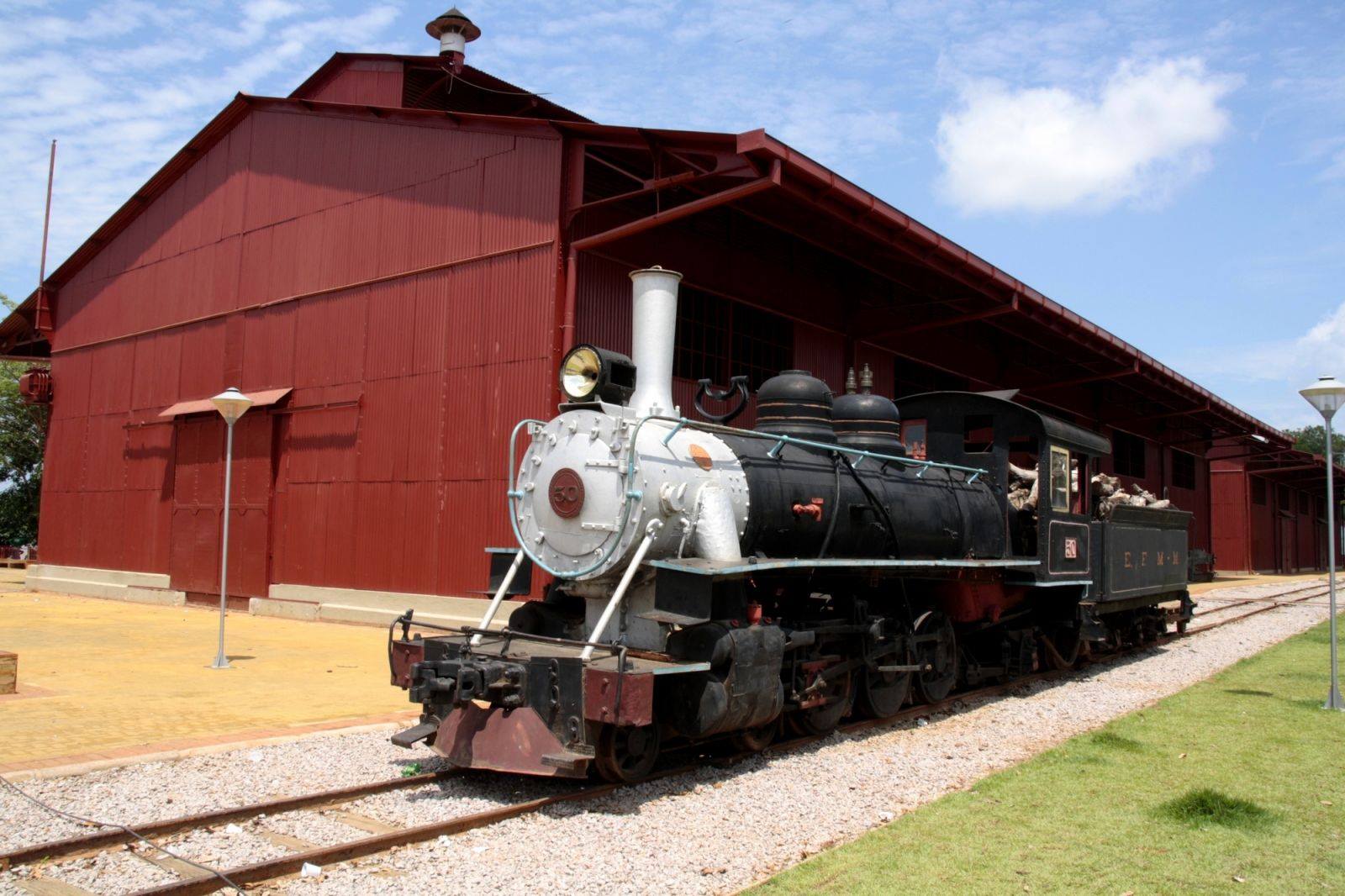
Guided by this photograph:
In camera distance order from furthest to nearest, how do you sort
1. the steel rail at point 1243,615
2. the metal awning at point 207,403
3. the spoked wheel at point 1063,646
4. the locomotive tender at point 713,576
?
the metal awning at point 207,403 → the steel rail at point 1243,615 → the spoked wheel at point 1063,646 → the locomotive tender at point 713,576

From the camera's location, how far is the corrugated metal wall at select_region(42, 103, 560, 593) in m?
14.8

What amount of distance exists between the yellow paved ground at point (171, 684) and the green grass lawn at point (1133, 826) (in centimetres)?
496

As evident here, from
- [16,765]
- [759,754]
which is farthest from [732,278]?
[16,765]

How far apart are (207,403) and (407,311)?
623 cm

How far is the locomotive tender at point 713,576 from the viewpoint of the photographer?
6.40m

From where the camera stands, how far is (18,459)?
3753 centimetres

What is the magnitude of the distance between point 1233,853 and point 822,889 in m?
2.37

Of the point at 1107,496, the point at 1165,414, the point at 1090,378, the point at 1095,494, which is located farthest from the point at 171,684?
the point at 1165,414

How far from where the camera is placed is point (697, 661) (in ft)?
22.3

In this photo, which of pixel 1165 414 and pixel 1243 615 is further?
pixel 1165 414

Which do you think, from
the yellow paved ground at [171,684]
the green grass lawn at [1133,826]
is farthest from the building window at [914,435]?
the yellow paved ground at [171,684]

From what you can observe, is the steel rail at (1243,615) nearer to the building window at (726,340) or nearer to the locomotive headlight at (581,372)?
the building window at (726,340)

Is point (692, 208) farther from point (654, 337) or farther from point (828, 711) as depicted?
point (828, 711)

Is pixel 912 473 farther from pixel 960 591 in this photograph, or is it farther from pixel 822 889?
pixel 822 889
